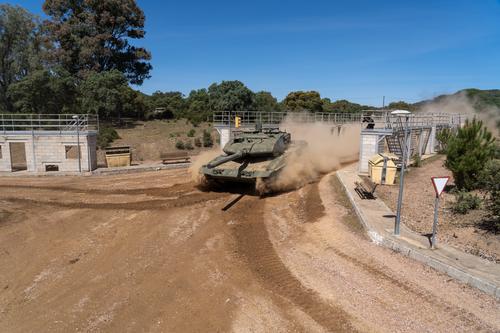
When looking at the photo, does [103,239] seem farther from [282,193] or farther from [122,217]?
[282,193]

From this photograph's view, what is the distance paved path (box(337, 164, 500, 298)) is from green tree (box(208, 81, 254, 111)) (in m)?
32.3

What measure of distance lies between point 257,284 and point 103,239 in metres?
5.01

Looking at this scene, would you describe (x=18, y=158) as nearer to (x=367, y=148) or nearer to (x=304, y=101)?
Result: (x=367, y=148)

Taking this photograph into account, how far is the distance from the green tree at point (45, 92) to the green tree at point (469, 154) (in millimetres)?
33316

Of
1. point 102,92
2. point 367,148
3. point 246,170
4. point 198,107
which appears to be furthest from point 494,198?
point 198,107

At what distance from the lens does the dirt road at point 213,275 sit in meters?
6.21

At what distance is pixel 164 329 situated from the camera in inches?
235

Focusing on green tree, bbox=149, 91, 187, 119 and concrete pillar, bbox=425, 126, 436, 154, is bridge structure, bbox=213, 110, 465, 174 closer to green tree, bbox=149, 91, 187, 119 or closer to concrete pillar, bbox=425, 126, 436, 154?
concrete pillar, bbox=425, 126, 436, 154

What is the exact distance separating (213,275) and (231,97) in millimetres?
36584

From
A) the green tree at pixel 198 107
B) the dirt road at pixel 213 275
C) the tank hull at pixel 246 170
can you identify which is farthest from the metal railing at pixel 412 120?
the green tree at pixel 198 107

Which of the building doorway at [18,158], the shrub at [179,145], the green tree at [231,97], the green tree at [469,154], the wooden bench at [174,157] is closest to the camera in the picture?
the green tree at [469,154]

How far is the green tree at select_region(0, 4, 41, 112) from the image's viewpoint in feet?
120

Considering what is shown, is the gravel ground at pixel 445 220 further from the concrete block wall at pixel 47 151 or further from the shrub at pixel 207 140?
the shrub at pixel 207 140

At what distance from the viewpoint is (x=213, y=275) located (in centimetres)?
793
